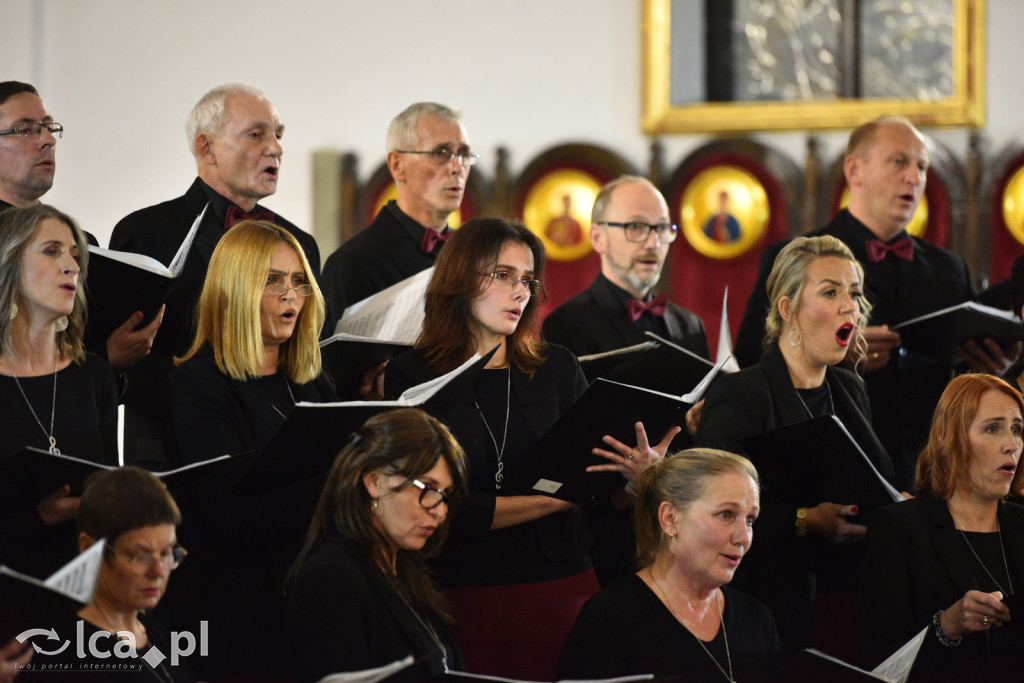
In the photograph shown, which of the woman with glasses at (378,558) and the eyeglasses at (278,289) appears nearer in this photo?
the woman with glasses at (378,558)

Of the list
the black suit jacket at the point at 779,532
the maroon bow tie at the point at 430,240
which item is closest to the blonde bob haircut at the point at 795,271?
the black suit jacket at the point at 779,532

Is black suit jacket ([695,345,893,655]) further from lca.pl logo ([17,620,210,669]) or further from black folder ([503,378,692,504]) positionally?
lca.pl logo ([17,620,210,669])

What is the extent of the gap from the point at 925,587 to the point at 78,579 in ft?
6.40

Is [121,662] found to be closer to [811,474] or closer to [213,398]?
[213,398]

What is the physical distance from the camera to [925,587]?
300 centimetres

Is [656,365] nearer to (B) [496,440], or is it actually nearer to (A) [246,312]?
(B) [496,440]

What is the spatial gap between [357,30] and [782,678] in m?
5.17

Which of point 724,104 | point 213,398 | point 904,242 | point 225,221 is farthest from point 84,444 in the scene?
point 724,104

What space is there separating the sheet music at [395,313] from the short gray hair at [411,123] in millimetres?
904

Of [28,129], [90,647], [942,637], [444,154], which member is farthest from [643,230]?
[90,647]

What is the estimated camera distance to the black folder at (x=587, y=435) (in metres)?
2.71

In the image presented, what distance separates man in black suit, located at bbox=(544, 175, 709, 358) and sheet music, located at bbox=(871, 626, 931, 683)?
1579mm

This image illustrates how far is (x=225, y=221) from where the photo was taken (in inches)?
147

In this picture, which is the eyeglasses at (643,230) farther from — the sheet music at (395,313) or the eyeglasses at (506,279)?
the eyeglasses at (506,279)
